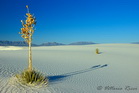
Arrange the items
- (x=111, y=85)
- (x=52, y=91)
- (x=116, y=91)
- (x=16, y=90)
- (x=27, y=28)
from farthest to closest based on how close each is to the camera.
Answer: (x=111, y=85) < (x=116, y=91) < (x=27, y=28) < (x=52, y=91) < (x=16, y=90)

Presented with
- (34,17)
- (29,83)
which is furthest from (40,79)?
(34,17)

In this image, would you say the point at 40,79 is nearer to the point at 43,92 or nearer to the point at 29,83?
the point at 29,83

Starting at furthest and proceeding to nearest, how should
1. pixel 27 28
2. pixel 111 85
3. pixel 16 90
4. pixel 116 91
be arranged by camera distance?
1. pixel 111 85
2. pixel 116 91
3. pixel 27 28
4. pixel 16 90

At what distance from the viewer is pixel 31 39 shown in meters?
6.02

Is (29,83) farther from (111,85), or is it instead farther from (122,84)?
(122,84)

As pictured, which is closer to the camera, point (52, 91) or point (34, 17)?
point (52, 91)

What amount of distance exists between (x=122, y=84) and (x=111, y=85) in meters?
0.68

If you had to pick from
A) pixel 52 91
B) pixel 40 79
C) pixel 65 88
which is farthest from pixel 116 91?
pixel 40 79

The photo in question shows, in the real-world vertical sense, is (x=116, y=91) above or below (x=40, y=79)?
below

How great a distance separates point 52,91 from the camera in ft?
18.1

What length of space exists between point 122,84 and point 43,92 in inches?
170

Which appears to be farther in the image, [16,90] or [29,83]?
[29,83]

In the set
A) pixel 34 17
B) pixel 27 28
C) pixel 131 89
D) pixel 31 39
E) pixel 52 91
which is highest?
pixel 34 17

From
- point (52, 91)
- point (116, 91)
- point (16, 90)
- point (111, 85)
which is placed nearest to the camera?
point (16, 90)
